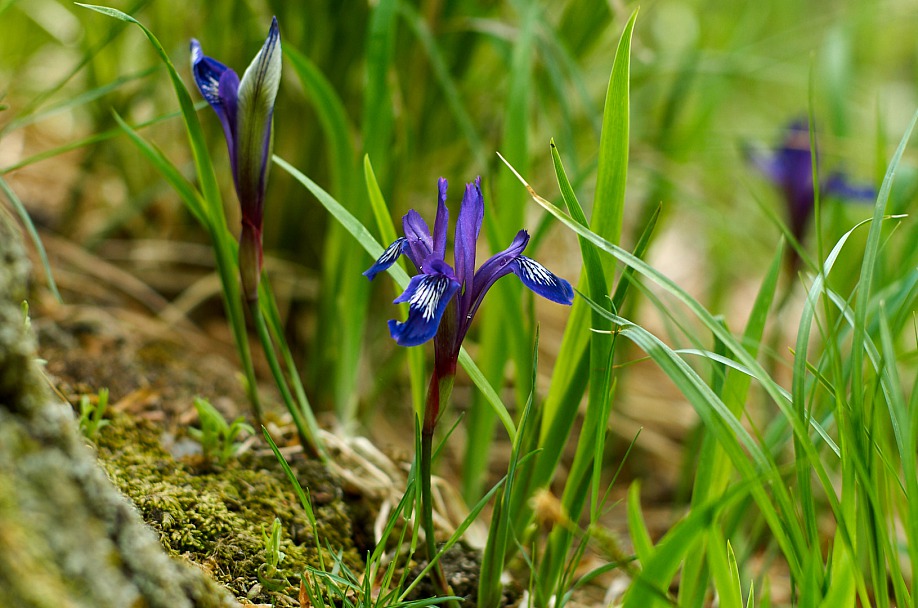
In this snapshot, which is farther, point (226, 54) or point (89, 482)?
point (226, 54)

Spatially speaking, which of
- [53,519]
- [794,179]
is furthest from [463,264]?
[794,179]

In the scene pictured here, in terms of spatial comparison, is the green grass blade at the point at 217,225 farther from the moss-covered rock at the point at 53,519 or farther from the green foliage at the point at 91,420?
the moss-covered rock at the point at 53,519

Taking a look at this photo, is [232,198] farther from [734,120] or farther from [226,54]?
[734,120]

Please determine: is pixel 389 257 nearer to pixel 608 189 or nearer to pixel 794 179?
pixel 608 189

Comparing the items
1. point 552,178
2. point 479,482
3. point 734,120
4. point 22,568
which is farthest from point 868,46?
point 22,568

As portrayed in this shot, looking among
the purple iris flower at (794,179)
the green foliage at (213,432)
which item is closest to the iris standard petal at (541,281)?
the green foliage at (213,432)


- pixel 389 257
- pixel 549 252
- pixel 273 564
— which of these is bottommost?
pixel 273 564
